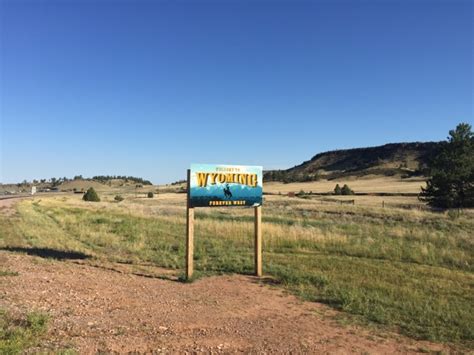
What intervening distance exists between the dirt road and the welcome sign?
203 centimetres

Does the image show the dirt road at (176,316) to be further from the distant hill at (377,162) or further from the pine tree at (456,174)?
the distant hill at (377,162)

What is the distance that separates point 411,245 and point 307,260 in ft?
16.9

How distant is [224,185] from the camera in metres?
11.4

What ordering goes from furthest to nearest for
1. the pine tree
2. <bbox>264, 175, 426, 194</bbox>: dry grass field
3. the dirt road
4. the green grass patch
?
1. <bbox>264, 175, 426, 194</bbox>: dry grass field
2. the pine tree
3. the dirt road
4. the green grass patch

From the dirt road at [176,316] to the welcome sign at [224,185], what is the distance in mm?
2034

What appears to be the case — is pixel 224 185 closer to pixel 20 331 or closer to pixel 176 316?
pixel 176 316

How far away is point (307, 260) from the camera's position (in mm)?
13344

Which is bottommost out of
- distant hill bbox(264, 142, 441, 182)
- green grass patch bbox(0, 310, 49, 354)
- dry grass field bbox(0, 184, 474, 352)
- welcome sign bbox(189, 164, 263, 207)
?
dry grass field bbox(0, 184, 474, 352)

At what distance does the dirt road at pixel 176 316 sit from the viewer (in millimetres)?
5922

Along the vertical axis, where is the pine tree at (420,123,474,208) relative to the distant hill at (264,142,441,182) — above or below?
below

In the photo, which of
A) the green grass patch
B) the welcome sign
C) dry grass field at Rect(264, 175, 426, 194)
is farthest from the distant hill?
the green grass patch

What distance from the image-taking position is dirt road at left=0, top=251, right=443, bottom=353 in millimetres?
5922

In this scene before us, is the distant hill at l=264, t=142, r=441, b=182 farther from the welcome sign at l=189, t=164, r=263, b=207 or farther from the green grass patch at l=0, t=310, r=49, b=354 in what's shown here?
the green grass patch at l=0, t=310, r=49, b=354

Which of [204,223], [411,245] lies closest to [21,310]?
[411,245]
